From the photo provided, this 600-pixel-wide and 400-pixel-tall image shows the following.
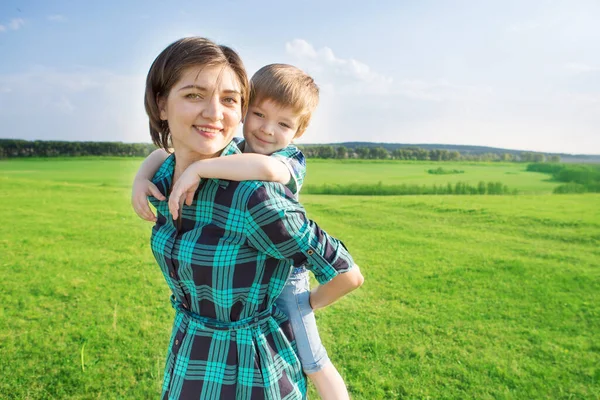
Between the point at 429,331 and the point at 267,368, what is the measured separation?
10.8ft

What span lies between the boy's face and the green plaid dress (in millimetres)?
465

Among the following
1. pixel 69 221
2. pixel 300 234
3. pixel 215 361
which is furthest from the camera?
pixel 69 221

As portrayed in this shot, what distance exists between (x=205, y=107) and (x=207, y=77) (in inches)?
3.6

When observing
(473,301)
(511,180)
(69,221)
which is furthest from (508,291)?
(511,180)

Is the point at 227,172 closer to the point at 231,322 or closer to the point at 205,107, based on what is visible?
the point at 205,107

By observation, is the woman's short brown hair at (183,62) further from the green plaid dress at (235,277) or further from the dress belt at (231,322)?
the dress belt at (231,322)

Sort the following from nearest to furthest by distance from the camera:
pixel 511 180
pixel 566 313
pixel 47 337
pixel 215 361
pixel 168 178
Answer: pixel 215 361 < pixel 168 178 < pixel 47 337 < pixel 566 313 < pixel 511 180

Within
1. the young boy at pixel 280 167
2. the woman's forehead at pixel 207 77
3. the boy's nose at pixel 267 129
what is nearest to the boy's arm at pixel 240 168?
the young boy at pixel 280 167

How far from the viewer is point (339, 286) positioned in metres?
1.53

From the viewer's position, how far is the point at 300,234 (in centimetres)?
131

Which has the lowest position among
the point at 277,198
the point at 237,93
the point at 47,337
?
the point at 47,337

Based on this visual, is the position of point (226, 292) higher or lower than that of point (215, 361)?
higher

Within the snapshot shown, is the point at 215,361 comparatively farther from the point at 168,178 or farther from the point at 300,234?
the point at 168,178

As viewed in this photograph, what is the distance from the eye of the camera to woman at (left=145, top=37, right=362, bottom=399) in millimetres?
1332
